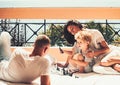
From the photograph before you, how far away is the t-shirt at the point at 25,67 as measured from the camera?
1239 mm

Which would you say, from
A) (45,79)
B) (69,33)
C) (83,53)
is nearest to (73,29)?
(69,33)

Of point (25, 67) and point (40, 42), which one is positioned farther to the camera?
point (40, 42)

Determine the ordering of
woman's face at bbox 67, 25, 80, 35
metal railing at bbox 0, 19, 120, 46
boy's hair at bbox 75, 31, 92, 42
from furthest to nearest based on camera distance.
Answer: metal railing at bbox 0, 19, 120, 46 → woman's face at bbox 67, 25, 80, 35 → boy's hair at bbox 75, 31, 92, 42

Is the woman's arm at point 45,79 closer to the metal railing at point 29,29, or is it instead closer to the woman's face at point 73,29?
the woman's face at point 73,29

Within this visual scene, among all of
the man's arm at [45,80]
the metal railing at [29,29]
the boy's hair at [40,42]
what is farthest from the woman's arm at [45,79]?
the metal railing at [29,29]

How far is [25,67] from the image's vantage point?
1.24 meters

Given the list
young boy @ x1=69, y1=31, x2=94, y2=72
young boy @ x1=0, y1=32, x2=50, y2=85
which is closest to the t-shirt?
young boy @ x1=0, y1=32, x2=50, y2=85

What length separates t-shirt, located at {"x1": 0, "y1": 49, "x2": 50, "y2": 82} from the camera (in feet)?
4.07

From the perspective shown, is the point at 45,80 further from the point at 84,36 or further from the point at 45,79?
the point at 84,36

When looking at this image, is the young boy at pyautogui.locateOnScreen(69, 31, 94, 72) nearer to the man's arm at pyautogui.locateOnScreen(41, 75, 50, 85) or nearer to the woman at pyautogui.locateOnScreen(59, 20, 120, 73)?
the woman at pyautogui.locateOnScreen(59, 20, 120, 73)

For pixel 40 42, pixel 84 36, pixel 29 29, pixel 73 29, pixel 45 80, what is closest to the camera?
pixel 45 80

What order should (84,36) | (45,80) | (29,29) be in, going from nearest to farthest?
(45,80) < (84,36) < (29,29)
